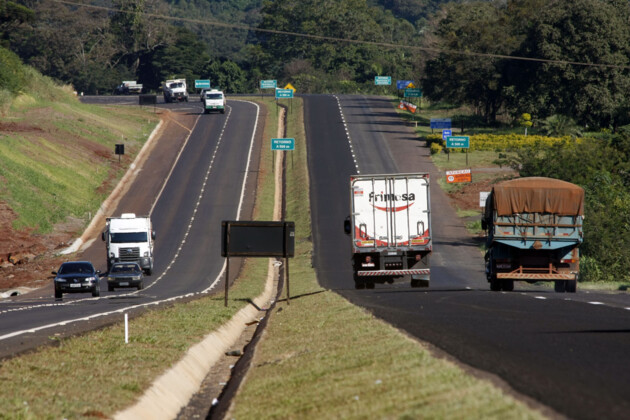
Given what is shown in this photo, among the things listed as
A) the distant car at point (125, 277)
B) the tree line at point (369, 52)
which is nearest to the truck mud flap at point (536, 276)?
the distant car at point (125, 277)

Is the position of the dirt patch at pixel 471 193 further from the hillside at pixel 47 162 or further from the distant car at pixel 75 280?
the distant car at pixel 75 280

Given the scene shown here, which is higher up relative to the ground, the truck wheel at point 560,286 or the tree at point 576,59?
the tree at point 576,59

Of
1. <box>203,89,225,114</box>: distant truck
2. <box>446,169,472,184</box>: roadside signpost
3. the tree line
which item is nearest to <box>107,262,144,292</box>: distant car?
<box>446,169,472,184</box>: roadside signpost

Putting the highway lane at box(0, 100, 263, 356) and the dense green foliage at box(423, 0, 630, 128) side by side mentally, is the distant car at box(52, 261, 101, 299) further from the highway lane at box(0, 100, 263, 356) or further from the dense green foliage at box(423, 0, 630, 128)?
the dense green foliage at box(423, 0, 630, 128)

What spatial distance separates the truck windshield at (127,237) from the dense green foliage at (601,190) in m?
24.1

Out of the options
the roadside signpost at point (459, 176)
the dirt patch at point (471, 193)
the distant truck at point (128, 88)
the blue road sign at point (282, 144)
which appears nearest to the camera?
the roadside signpost at point (459, 176)

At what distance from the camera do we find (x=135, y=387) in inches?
582

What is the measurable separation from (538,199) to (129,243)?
27.5 meters

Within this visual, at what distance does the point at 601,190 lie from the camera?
49.2 meters

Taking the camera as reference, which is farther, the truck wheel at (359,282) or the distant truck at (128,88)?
the distant truck at (128,88)

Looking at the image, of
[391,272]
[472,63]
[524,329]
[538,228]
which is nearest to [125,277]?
[391,272]

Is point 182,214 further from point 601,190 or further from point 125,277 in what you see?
point 601,190

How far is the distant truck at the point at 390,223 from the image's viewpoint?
32.7m

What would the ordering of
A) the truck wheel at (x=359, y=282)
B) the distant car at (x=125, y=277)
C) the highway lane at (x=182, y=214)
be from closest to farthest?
the highway lane at (x=182, y=214) < the truck wheel at (x=359, y=282) < the distant car at (x=125, y=277)
